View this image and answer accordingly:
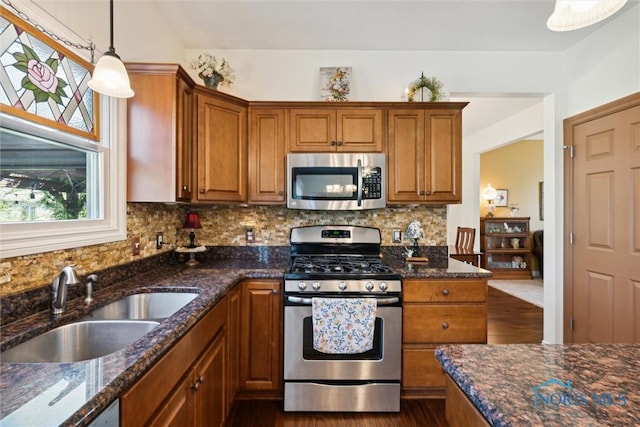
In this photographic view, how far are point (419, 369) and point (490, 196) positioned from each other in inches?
218

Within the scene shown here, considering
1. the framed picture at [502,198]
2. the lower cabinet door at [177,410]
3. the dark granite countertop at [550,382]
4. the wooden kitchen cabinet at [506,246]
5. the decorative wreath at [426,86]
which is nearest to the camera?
the dark granite countertop at [550,382]

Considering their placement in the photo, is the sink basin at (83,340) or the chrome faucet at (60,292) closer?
the sink basin at (83,340)

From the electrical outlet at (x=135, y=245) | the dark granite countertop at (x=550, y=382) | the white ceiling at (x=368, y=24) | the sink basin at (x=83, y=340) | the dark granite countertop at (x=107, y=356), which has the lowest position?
the sink basin at (x=83, y=340)

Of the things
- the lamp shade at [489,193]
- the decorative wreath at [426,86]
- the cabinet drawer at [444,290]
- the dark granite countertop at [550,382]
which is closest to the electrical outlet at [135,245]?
the cabinet drawer at [444,290]

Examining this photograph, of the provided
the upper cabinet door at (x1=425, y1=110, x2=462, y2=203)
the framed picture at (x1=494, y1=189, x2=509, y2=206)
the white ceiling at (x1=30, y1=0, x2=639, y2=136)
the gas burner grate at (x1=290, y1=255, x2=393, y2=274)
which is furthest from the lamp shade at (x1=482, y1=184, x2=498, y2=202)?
the gas burner grate at (x1=290, y1=255, x2=393, y2=274)

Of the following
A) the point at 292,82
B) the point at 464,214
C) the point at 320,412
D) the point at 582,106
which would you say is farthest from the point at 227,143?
the point at 464,214

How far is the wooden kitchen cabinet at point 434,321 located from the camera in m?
2.12

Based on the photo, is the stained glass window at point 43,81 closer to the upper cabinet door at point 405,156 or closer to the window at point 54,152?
the window at point 54,152

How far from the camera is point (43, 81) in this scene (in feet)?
4.47

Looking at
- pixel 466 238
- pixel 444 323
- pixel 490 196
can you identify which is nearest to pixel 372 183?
pixel 444 323

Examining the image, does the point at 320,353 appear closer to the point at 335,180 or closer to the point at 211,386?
the point at 211,386

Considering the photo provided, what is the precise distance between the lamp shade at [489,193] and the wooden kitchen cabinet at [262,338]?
19.8 feet

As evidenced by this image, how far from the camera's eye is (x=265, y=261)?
2627 millimetres

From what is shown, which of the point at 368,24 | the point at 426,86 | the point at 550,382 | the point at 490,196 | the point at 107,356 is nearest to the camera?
the point at 550,382
